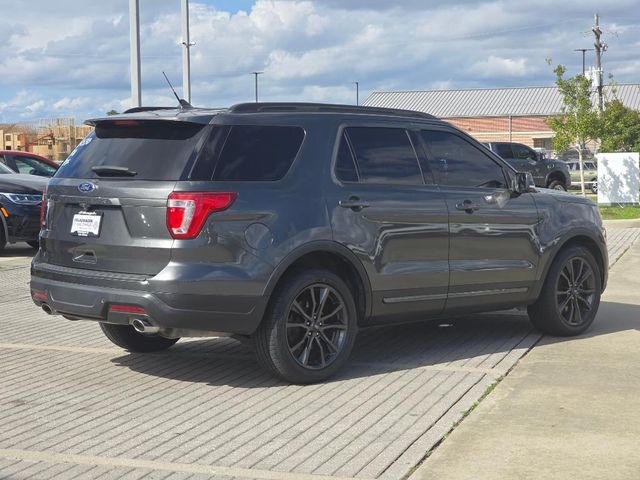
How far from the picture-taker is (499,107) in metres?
89.1

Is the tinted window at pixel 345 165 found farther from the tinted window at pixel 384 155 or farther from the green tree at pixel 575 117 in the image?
the green tree at pixel 575 117

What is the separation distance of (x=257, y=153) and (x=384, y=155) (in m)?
1.10

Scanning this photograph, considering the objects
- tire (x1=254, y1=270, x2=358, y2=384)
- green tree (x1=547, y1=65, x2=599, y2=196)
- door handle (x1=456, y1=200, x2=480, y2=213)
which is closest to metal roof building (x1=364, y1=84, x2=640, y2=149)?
green tree (x1=547, y1=65, x2=599, y2=196)

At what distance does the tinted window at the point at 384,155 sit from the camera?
7227mm

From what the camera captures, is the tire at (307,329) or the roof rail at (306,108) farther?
the roof rail at (306,108)

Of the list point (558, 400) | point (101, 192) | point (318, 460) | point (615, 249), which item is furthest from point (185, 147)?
point (615, 249)

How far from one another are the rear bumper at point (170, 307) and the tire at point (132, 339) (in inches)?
42.7

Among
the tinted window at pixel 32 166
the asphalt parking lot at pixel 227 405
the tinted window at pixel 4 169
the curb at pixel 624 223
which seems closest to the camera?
the asphalt parking lot at pixel 227 405

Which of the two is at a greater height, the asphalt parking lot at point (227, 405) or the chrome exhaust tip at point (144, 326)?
the chrome exhaust tip at point (144, 326)

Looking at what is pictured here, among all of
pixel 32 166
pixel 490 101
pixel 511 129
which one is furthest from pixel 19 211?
pixel 490 101

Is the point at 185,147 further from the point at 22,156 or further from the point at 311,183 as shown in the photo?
the point at 22,156

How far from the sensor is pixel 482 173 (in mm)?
8039

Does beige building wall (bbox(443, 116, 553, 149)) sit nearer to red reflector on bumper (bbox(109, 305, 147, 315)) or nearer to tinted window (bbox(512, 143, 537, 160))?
tinted window (bbox(512, 143, 537, 160))

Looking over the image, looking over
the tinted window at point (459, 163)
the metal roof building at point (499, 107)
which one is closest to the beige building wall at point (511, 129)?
the metal roof building at point (499, 107)
